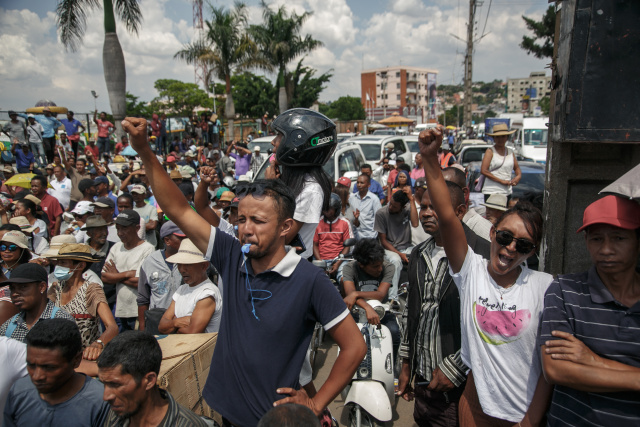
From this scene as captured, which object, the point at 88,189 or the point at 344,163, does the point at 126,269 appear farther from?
the point at 344,163

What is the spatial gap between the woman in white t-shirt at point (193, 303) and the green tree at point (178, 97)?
5820 centimetres

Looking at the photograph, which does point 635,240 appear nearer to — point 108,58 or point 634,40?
point 634,40

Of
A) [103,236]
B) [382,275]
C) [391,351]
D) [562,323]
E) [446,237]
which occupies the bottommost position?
[391,351]

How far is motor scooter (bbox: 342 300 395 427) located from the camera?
3.60m

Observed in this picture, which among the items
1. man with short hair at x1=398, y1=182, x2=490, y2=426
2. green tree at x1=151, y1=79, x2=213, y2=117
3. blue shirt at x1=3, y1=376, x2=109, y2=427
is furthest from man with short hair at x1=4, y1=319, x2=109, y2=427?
green tree at x1=151, y1=79, x2=213, y2=117

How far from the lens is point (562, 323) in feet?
6.12

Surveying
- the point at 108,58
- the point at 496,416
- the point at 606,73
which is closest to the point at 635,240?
the point at 496,416

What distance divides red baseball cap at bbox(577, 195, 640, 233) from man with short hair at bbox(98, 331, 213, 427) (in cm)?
223

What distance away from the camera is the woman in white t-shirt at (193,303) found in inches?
140

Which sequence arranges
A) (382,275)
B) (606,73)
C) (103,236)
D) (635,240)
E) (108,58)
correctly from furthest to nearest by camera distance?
(108,58), (103,236), (382,275), (606,73), (635,240)

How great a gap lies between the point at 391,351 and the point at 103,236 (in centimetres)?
386

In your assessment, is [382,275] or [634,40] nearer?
[634,40]

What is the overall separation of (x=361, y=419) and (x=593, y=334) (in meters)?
2.39

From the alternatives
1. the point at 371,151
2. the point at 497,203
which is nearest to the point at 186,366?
the point at 497,203
